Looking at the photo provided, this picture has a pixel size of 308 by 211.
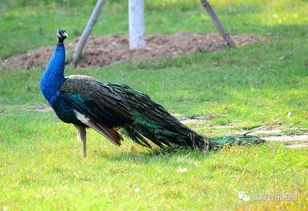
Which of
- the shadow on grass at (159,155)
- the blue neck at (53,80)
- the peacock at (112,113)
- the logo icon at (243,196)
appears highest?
the blue neck at (53,80)

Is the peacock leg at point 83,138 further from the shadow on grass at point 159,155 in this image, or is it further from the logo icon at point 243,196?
the logo icon at point 243,196

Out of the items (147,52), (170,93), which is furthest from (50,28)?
(170,93)

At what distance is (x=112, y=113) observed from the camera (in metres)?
7.79

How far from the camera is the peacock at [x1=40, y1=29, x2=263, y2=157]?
7.79m

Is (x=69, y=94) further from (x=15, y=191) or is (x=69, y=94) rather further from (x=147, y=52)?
(x=147, y=52)

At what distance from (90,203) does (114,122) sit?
2.00 metres

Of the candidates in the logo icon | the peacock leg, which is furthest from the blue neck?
the logo icon

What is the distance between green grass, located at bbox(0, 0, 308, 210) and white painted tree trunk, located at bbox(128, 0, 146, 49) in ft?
4.50

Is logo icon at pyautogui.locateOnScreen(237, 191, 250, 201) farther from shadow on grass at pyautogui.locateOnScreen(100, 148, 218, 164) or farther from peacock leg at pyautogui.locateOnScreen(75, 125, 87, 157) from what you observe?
peacock leg at pyautogui.locateOnScreen(75, 125, 87, 157)

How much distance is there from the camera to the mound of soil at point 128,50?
49.0ft

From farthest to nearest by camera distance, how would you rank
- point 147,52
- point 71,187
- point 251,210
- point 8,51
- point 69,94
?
point 8,51 < point 147,52 < point 69,94 < point 71,187 < point 251,210

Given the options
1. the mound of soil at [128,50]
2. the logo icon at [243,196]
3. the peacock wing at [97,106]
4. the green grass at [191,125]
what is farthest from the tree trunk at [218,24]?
the logo icon at [243,196]

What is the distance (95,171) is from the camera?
715cm

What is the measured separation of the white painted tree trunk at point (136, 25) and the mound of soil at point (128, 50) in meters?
0.24
